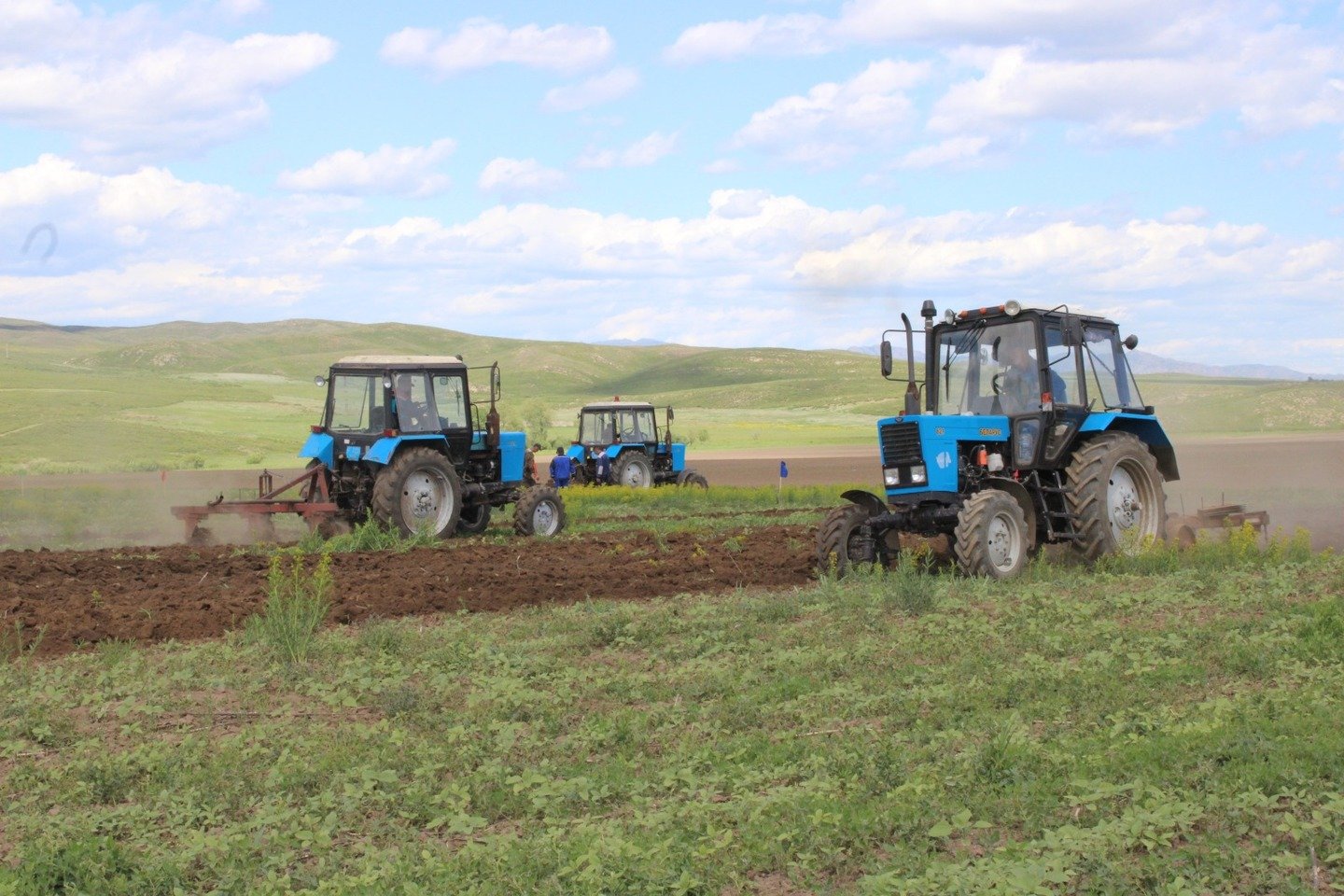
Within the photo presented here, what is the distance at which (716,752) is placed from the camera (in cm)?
686

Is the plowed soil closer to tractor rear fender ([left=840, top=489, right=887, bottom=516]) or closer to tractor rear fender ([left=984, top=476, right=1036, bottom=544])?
tractor rear fender ([left=840, top=489, right=887, bottom=516])

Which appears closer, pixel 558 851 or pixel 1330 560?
pixel 558 851

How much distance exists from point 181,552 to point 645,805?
1230 cm

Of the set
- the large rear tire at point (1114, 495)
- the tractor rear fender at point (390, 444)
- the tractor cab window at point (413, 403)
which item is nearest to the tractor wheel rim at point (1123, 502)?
the large rear tire at point (1114, 495)

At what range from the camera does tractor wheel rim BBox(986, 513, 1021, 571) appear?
12.2 metres

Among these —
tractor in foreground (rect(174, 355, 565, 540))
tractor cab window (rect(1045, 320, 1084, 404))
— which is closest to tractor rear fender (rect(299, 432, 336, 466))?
tractor in foreground (rect(174, 355, 565, 540))

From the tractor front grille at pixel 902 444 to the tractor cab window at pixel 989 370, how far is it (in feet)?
2.54

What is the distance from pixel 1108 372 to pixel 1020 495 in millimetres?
1778

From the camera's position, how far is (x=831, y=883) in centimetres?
516

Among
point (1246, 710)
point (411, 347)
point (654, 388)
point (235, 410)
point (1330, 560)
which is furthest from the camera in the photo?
point (411, 347)

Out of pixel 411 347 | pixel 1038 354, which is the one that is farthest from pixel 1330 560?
pixel 411 347

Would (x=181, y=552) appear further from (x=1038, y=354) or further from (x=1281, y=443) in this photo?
(x=1281, y=443)

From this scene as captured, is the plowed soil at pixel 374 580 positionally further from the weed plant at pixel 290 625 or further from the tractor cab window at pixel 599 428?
the tractor cab window at pixel 599 428

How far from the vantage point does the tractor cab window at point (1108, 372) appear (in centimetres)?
1306
